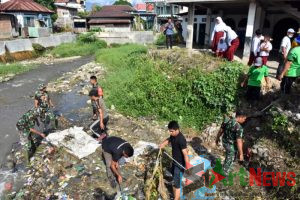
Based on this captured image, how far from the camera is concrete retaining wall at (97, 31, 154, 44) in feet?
84.5

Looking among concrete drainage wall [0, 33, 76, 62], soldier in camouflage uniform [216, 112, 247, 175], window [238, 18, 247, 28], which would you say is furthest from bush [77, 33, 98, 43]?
soldier in camouflage uniform [216, 112, 247, 175]

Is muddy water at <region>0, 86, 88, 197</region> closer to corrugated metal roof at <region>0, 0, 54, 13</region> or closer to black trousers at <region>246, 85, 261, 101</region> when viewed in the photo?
black trousers at <region>246, 85, 261, 101</region>

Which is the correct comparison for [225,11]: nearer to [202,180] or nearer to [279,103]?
[279,103]

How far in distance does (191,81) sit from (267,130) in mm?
3055

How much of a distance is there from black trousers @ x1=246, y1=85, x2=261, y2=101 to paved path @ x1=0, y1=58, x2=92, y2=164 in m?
7.04

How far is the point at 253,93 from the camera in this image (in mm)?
7324

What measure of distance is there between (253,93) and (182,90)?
2342mm

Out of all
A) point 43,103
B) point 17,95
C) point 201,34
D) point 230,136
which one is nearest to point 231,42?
point 230,136

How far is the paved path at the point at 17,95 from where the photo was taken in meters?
7.84

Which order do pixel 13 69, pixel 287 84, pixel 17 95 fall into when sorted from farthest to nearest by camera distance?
pixel 13 69, pixel 17 95, pixel 287 84

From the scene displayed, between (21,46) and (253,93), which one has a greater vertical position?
(21,46)

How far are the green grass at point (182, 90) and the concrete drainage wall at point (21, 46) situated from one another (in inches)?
445

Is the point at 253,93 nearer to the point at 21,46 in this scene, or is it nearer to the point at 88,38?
the point at 21,46

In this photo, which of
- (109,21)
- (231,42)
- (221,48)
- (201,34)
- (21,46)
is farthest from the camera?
(109,21)
